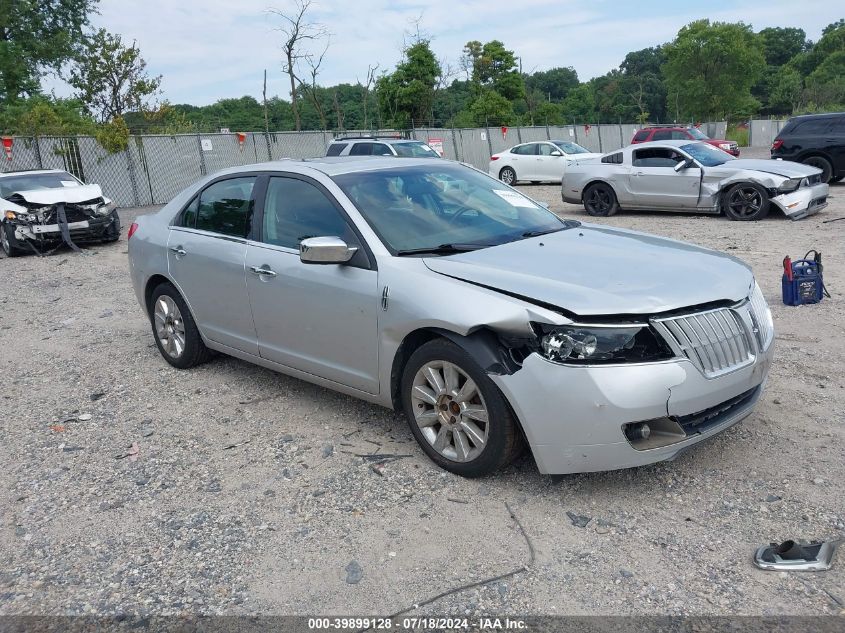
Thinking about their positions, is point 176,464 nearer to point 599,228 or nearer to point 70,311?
point 599,228

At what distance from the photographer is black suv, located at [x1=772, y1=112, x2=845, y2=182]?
55.5ft

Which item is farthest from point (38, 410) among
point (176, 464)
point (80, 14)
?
point (80, 14)

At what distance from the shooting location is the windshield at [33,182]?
45.1ft

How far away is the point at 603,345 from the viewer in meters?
3.31

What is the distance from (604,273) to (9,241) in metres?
12.7

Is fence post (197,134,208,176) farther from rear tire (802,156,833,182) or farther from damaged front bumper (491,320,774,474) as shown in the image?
damaged front bumper (491,320,774,474)

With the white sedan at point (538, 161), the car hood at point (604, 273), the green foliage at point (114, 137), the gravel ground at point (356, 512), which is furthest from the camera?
the white sedan at point (538, 161)

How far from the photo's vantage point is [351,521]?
3.55 m

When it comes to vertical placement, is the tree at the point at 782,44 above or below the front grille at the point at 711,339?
above

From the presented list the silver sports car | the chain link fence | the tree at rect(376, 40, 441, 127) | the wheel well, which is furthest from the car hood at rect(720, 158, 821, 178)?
the tree at rect(376, 40, 441, 127)

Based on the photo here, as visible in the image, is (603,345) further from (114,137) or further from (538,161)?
(114,137)

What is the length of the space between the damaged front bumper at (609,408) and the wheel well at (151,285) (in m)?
3.53

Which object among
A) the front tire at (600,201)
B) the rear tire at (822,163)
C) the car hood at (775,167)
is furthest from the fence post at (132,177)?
the rear tire at (822,163)

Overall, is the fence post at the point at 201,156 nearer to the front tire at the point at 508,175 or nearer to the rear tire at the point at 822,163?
the front tire at the point at 508,175
